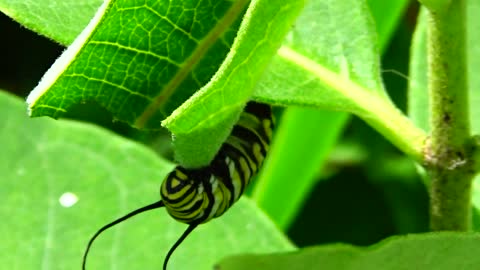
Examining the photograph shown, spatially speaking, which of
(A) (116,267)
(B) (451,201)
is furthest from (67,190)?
(B) (451,201)

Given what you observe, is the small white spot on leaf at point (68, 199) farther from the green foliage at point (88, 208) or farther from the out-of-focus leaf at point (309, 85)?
the out-of-focus leaf at point (309, 85)

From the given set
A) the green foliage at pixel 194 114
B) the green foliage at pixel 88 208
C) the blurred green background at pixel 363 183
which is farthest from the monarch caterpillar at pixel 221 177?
the blurred green background at pixel 363 183

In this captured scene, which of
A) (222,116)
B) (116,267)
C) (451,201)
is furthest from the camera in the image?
(116,267)

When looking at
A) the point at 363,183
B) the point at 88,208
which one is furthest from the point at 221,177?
the point at 363,183

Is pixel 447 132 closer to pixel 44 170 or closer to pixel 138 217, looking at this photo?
pixel 138 217

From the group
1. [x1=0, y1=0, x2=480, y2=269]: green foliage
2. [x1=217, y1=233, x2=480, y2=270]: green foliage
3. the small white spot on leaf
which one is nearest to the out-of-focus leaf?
[x1=0, y1=0, x2=480, y2=269]: green foliage

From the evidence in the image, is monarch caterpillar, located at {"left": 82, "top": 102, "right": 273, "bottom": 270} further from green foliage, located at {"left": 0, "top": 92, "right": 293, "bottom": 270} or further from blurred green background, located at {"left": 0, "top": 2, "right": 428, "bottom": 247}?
blurred green background, located at {"left": 0, "top": 2, "right": 428, "bottom": 247}
